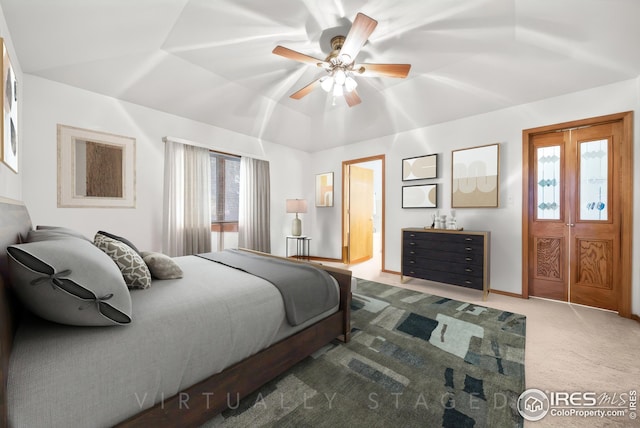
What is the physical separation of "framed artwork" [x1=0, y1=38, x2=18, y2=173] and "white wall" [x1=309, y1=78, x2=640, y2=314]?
4.33m

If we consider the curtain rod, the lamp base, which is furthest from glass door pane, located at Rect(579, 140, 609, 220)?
the curtain rod

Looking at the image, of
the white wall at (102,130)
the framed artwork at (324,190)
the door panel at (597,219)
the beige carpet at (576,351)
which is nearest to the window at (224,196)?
the white wall at (102,130)

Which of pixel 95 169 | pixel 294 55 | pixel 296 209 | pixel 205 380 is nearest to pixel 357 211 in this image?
pixel 296 209

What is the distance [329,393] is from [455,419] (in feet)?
2.24

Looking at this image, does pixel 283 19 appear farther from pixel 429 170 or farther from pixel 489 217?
pixel 489 217

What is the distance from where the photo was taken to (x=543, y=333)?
2.26 m

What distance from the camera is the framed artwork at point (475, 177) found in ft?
11.1

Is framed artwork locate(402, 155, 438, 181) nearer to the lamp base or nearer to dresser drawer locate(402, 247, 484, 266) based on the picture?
dresser drawer locate(402, 247, 484, 266)

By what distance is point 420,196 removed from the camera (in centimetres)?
402

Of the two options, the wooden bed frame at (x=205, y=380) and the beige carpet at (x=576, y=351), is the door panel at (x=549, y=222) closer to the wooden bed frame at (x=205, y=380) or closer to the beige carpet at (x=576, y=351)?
the beige carpet at (x=576, y=351)

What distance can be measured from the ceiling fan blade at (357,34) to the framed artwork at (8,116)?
238 cm

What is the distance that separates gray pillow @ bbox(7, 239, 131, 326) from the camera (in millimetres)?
876

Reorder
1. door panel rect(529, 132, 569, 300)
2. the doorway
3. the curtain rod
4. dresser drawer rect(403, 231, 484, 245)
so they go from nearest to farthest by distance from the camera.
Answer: door panel rect(529, 132, 569, 300)
dresser drawer rect(403, 231, 484, 245)
the curtain rod
the doorway

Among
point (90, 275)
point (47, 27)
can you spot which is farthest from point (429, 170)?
point (47, 27)
